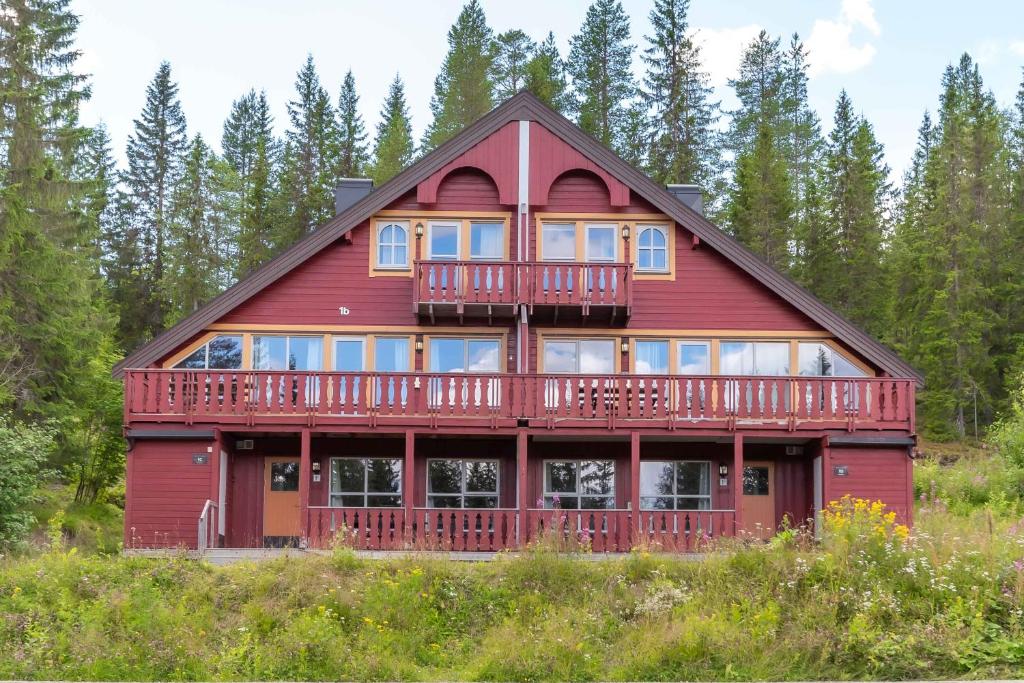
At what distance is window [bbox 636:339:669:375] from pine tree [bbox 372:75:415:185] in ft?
80.7

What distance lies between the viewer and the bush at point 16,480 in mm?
24359

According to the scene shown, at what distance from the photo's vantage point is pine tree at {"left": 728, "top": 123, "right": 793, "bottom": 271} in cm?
5272

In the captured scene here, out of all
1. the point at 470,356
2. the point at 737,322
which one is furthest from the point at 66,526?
the point at 737,322

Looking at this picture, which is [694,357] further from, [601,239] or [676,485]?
[601,239]

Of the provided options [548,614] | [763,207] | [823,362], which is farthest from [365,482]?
[763,207]

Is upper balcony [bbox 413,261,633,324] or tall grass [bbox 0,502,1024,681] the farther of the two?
upper balcony [bbox 413,261,633,324]

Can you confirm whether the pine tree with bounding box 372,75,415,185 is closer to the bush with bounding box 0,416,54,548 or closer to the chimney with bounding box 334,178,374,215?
the chimney with bounding box 334,178,374,215

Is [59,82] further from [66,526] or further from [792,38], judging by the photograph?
[792,38]

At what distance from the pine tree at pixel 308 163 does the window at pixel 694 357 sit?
2876 centimetres

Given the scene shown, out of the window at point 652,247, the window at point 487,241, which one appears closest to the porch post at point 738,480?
the window at point 652,247

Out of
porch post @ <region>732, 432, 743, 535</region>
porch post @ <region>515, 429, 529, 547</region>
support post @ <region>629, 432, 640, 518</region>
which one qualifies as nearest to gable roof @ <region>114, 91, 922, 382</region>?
porch post @ <region>732, 432, 743, 535</region>

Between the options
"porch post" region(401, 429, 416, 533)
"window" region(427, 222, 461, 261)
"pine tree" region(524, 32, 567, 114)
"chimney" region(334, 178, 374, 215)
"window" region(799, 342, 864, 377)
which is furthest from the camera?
"pine tree" region(524, 32, 567, 114)

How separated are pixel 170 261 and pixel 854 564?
4321 cm

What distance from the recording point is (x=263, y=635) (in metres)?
18.8
